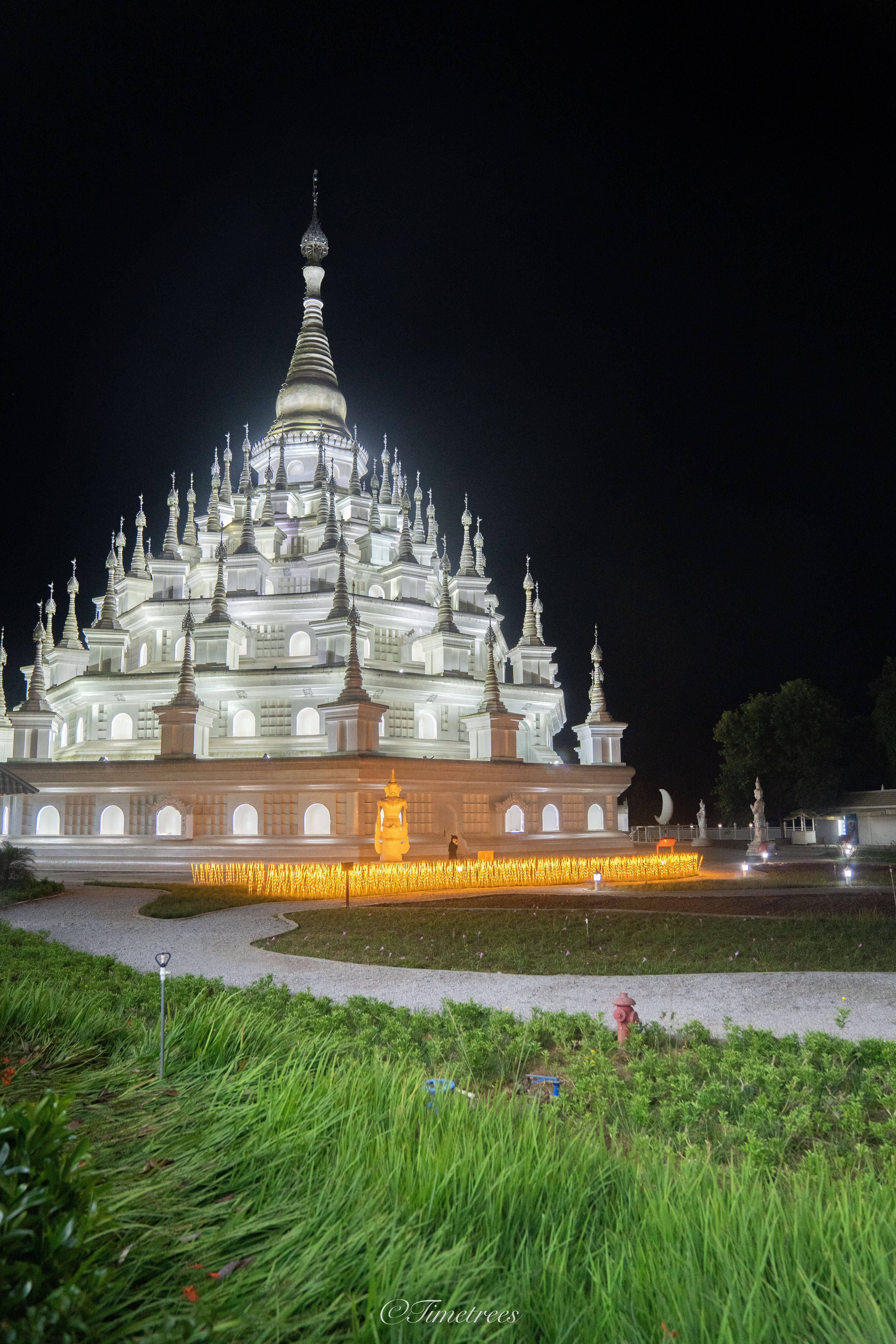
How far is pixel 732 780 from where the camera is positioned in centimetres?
6206

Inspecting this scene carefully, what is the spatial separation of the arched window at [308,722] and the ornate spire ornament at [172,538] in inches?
474

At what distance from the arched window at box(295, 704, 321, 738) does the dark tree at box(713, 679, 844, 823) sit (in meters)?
32.8

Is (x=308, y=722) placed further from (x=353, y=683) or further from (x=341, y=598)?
(x=341, y=598)

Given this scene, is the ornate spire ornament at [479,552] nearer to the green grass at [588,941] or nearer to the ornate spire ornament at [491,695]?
the ornate spire ornament at [491,695]

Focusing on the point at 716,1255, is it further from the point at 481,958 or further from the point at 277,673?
the point at 277,673

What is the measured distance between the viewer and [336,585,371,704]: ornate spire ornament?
3619cm

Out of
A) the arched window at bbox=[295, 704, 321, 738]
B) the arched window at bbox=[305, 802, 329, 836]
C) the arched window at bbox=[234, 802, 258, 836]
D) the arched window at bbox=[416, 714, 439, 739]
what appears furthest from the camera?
the arched window at bbox=[416, 714, 439, 739]

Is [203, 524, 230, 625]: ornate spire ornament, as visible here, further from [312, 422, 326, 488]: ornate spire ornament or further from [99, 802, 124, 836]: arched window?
[99, 802, 124, 836]: arched window

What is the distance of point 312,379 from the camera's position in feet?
184

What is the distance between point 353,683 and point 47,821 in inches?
573

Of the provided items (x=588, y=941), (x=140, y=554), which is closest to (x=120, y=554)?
(x=140, y=554)

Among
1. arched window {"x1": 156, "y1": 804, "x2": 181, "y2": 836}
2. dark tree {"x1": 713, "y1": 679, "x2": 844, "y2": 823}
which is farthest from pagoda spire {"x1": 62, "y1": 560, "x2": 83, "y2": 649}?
dark tree {"x1": 713, "y1": 679, "x2": 844, "y2": 823}

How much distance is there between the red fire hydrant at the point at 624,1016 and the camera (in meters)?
9.66

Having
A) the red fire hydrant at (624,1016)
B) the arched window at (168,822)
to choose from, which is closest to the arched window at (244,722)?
the arched window at (168,822)
